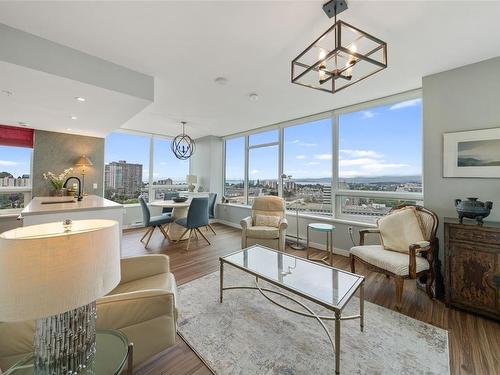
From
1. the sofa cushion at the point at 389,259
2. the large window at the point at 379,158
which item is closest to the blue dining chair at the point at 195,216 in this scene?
the large window at the point at 379,158

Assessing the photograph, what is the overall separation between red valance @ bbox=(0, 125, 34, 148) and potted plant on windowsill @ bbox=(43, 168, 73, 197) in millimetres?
661

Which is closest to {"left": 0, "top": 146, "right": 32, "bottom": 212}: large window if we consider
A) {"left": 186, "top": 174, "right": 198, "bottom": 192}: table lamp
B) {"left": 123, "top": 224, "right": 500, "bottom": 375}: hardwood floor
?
{"left": 123, "top": 224, "right": 500, "bottom": 375}: hardwood floor

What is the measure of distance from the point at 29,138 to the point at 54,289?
5261 mm

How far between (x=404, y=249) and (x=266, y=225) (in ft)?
6.60

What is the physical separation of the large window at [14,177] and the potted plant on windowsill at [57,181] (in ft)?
1.18

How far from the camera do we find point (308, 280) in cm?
188

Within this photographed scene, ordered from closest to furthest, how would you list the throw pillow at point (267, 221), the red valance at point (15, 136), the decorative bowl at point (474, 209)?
1. the decorative bowl at point (474, 209)
2. the throw pillow at point (267, 221)
3. the red valance at point (15, 136)

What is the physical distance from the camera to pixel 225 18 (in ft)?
5.62

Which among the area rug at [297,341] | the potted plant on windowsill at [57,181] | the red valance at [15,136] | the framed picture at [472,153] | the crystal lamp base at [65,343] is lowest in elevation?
the area rug at [297,341]

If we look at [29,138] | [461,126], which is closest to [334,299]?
[461,126]

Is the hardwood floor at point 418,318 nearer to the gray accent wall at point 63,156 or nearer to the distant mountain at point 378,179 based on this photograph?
the distant mountain at point 378,179

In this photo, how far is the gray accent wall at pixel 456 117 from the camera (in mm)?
2223

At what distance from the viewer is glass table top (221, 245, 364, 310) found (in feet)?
5.28

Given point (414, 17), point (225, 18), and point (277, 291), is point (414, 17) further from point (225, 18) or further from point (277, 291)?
point (277, 291)
